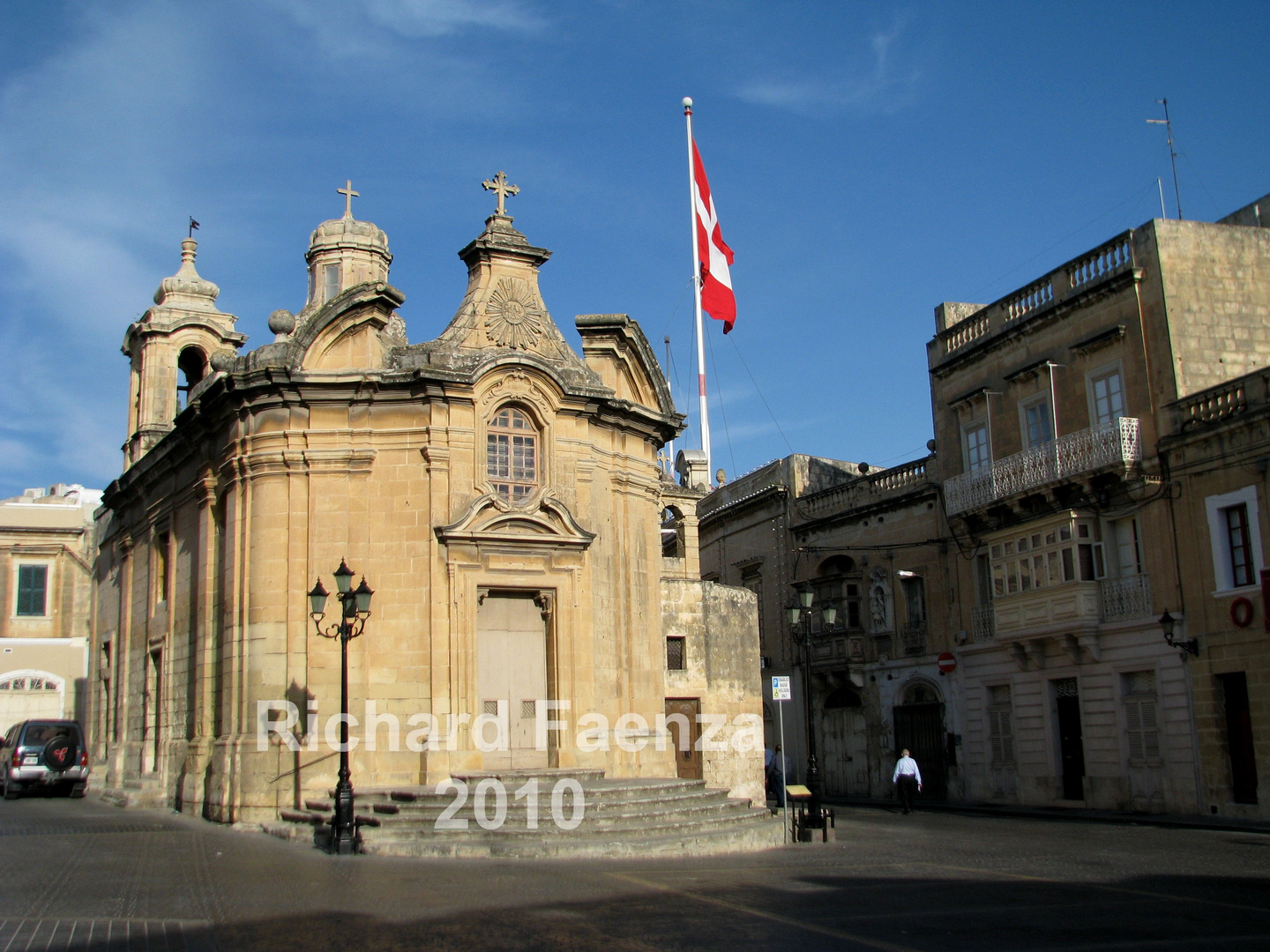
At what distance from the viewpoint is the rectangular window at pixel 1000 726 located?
3067 cm

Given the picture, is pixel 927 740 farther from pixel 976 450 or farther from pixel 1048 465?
pixel 1048 465

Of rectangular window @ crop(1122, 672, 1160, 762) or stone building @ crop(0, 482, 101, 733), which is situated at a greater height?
stone building @ crop(0, 482, 101, 733)

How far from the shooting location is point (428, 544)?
21.4m

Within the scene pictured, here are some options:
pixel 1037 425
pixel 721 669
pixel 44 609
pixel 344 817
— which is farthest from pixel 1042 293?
pixel 44 609

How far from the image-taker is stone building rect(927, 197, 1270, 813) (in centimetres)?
2625

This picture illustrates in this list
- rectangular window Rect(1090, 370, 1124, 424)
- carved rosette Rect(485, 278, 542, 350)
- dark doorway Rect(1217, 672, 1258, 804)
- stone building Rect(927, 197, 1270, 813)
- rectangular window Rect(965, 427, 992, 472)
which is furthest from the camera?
rectangular window Rect(965, 427, 992, 472)

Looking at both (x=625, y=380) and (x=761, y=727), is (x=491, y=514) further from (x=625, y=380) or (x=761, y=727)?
(x=761, y=727)

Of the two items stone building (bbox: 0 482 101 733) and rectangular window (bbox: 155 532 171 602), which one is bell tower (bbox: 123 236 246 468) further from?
stone building (bbox: 0 482 101 733)

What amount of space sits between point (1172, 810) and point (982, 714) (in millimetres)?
6476

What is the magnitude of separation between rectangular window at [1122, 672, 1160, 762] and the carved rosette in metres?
15.4

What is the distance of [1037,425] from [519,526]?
583 inches

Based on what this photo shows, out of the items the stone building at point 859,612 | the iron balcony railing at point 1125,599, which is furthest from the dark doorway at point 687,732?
the iron balcony railing at point 1125,599

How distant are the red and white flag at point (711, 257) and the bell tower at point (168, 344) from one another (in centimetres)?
1374

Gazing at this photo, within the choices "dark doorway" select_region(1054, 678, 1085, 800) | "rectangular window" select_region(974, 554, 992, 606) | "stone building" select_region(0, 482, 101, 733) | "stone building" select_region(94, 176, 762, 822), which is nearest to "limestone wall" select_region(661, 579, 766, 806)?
"stone building" select_region(94, 176, 762, 822)
